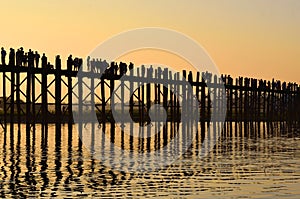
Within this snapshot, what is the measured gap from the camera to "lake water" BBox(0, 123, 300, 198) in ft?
55.7

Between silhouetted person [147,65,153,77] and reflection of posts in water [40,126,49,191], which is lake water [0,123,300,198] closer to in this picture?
reflection of posts in water [40,126,49,191]

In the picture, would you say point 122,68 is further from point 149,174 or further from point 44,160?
point 149,174

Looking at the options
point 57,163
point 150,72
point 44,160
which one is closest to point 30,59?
point 150,72

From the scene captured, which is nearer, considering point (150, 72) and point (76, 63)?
point (76, 63)

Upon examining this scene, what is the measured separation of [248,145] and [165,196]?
643 inches

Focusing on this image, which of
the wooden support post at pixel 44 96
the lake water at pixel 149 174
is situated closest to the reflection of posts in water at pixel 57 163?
the lake water at pixel 149 174

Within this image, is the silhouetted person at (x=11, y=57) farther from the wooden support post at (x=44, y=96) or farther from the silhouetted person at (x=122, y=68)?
the silhouetted person at (x=122, y=68)

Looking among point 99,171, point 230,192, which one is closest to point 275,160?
point 99,171

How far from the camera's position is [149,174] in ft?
66.6

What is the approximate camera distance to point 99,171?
20875 mm

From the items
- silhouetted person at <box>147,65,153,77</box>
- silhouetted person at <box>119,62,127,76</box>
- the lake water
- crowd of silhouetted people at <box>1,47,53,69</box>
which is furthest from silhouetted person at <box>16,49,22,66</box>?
silhouetted person at <box>147,65,153,77</box>

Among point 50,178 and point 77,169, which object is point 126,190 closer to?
point 50,178

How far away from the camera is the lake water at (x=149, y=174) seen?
668 inches

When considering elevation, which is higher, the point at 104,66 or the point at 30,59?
the point at 104,66
